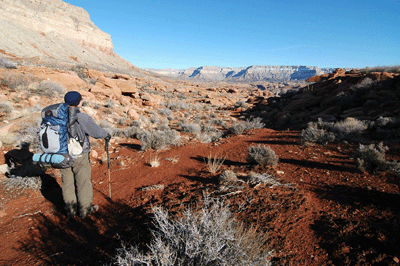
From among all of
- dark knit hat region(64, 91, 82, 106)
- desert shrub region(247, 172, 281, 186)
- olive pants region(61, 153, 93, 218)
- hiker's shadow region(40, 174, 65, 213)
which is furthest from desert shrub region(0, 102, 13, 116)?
desert shrub region(247, 172, 281, 186)

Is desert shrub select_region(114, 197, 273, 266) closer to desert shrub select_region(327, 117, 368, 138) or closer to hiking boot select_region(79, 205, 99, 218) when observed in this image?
hiking boot select_region(79, 205, 99, 218)

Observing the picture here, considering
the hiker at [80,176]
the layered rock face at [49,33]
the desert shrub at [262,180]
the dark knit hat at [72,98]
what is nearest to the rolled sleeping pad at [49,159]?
the hiker at [80,176]

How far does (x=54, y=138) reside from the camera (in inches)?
104

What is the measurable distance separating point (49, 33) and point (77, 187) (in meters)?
71.9

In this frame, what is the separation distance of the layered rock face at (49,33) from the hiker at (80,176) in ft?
Answer: 108

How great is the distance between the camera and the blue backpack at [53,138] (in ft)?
8.58

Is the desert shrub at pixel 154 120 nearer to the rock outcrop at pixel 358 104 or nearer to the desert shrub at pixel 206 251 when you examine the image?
the rock outcrop at pixel 358 104

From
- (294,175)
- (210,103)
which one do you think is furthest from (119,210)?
(210,103)

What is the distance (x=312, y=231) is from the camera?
2.24m

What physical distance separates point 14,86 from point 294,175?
12.0 metres

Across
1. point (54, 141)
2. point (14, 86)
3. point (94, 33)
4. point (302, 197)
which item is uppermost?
point (94, 33)

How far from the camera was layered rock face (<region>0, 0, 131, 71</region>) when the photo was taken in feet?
123

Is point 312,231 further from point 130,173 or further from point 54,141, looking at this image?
point 130,173

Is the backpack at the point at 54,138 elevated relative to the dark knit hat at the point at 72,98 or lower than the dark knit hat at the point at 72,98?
lower
